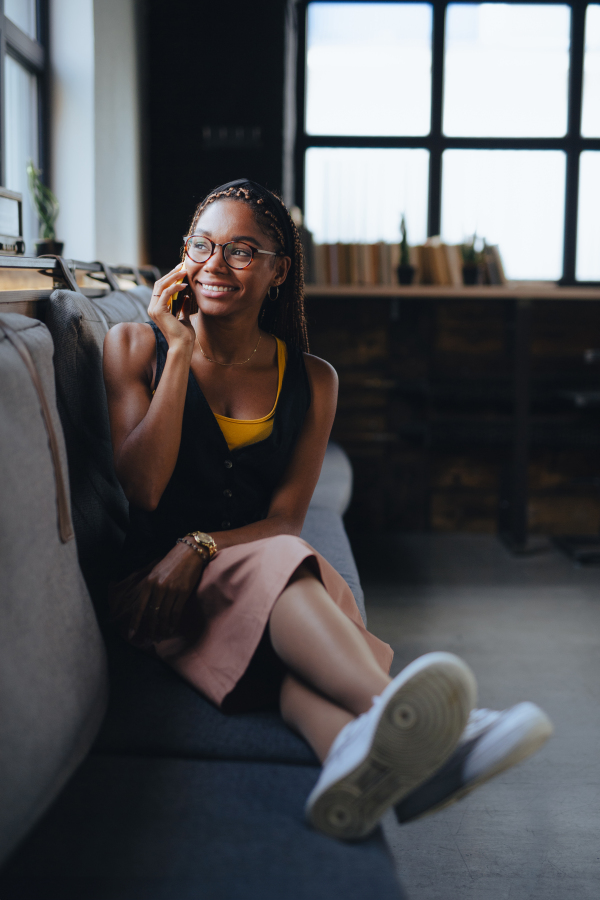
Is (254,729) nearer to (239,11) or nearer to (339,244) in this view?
(339,244)

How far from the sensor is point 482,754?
0.82 metres

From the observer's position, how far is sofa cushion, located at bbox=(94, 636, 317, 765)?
993 millimetres

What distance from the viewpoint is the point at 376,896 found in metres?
0.72

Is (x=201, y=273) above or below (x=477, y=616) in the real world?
above

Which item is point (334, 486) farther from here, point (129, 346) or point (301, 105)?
point (301, 105)

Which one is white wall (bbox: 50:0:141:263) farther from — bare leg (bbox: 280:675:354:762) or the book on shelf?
bare leg (bbox: 280:675:354:762)

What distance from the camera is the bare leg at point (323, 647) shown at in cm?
95

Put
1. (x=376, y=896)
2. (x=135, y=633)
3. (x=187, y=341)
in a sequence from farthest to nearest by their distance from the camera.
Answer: (x=187, y=341) → (x=135, y=633) → (x=376, y=896)

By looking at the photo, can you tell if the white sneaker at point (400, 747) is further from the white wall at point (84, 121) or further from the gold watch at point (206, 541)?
the white wall at point (84, 121)

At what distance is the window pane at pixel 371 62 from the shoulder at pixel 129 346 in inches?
124

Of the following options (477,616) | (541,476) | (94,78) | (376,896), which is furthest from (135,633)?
(541,476)

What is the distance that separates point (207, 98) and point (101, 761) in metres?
3.34

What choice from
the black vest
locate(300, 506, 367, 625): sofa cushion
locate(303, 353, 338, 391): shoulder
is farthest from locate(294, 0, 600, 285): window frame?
the black vest

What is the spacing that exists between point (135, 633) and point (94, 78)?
2344mm
